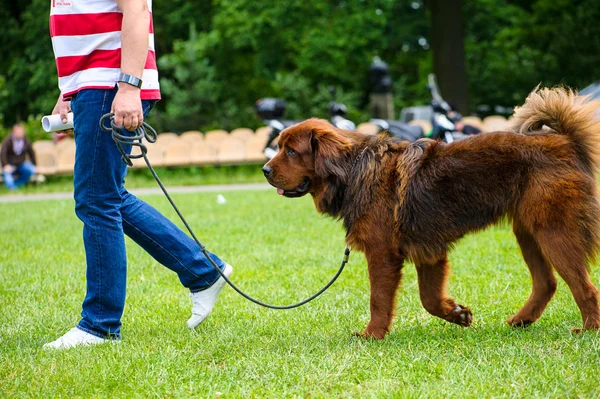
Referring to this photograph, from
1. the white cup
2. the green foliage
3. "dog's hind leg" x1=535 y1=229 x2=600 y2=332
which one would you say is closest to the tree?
the green foliage

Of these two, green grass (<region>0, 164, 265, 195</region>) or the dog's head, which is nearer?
the dog's head

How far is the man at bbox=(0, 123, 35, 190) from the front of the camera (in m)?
19.6

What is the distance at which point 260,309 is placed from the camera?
5.28 metres

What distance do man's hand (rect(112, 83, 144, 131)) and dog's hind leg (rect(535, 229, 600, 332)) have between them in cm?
229

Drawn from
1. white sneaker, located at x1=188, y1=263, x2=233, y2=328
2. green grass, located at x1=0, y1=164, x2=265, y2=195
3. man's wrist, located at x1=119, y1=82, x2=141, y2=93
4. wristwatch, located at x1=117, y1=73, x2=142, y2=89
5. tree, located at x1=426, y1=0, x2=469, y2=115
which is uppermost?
wristwatch, located at x1=117, y1=73, x2=142, y2=89

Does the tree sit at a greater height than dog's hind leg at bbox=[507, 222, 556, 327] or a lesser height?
lesser

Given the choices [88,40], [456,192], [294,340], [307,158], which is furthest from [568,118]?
[88,40]

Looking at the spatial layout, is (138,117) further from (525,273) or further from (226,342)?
(525,273)

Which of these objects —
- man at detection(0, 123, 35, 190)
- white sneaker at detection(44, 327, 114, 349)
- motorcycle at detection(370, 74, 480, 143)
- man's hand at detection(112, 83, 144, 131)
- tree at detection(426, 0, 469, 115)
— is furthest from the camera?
tree at detection(426, 0, 469, 115)

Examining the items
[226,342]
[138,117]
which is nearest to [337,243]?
[226,342]

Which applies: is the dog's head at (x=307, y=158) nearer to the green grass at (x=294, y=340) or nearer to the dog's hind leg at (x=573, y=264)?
the green grass at (x=294, y=340)

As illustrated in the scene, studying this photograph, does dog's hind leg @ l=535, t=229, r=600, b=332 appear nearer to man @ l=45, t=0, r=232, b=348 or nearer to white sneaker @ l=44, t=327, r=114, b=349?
man @ l=45, t=0, r=232, b=348

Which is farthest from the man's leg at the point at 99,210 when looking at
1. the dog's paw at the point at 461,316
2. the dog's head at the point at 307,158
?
the dog's paw at the point at 461,316

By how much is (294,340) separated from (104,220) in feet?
4.25
